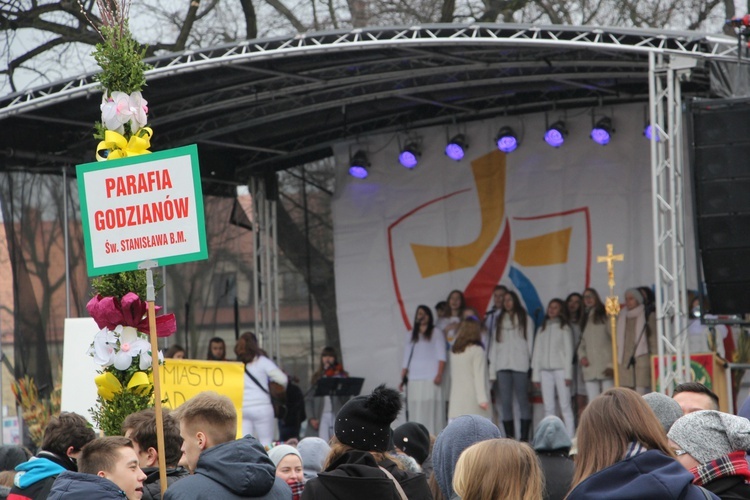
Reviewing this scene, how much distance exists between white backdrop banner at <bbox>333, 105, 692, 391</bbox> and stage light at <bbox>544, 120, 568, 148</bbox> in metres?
0.24

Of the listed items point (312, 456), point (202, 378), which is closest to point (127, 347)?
point (312, 456)

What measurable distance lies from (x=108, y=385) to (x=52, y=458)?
39 centimetres

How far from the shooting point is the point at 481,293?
14836mm

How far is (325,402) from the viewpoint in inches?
599

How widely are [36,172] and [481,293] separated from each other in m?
5.47

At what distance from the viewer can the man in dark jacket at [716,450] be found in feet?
12.0

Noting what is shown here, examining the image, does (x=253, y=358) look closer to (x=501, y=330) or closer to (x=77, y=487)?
(x=501, y=330)

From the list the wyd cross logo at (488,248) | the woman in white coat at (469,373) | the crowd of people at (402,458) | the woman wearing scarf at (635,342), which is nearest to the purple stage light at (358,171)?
the wyd cross logo at (488,248)

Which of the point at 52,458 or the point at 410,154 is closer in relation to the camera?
the point at 52,458

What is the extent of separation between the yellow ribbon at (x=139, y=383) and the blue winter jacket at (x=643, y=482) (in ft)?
7.95

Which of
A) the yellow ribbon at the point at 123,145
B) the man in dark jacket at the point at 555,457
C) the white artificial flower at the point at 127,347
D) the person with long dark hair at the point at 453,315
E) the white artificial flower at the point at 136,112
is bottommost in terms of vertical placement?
the man in dark jacket at the point at 555,457

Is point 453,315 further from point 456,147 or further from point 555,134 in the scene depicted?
point 555,134

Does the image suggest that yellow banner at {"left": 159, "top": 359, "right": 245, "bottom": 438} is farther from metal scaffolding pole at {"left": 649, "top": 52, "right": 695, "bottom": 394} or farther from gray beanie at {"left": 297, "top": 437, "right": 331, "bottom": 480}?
metal scaffolding pole at {"left": 649, "top": 52, "right": 695, "bottom": 394}

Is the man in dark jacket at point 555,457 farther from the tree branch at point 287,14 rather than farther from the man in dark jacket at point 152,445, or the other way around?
the tree branch at point 287,14
